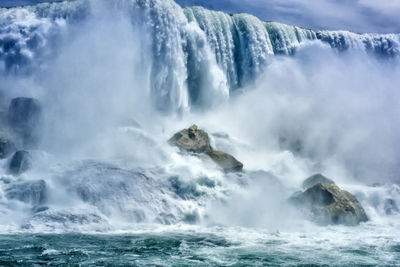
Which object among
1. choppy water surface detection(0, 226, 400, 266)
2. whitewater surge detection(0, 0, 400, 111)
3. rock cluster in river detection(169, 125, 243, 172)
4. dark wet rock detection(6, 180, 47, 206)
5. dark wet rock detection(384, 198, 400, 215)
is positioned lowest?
choppy water surface detection(0, 226, 400, 266)

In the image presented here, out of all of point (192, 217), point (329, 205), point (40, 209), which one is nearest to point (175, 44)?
point (192, 217)

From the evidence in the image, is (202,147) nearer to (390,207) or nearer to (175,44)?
(175,44)

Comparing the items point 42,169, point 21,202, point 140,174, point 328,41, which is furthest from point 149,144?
point 328,41

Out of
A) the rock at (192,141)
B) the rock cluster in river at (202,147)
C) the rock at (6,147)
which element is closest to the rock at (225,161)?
the rock cluster in river at (202,147)

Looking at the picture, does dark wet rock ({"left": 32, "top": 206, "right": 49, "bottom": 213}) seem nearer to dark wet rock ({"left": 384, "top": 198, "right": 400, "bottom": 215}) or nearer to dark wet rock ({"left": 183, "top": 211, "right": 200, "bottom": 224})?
dark wet rock ({"left": 183, "top": 211, "right": 200, "bottom": 224})

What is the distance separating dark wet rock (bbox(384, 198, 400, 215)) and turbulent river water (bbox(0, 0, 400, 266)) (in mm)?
58

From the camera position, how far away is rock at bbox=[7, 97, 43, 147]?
1812 centimetres

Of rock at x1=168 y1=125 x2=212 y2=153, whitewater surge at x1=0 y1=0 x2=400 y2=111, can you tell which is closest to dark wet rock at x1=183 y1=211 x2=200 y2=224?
rock at x1=168 y1=125 x2=212 y2=153

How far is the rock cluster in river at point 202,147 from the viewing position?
58.2 feet

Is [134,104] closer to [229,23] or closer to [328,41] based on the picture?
[229,23]

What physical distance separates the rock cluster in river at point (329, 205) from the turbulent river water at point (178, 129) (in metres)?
0.41

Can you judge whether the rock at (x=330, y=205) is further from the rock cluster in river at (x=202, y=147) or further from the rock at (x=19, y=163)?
the rock at (x=19, y=163)

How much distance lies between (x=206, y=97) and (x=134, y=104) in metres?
5.05

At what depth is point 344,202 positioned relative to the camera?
A: 47.6 feet
